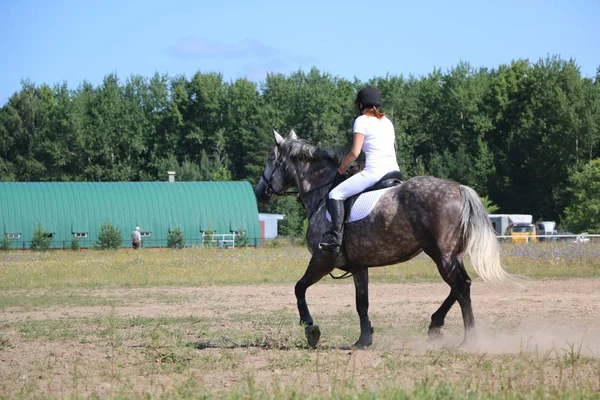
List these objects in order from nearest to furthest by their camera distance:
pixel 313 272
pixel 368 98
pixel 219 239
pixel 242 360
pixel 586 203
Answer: pixel 242 360
pixel 368 98
pixel 313 272
pixel 219 239
pixel 586 203

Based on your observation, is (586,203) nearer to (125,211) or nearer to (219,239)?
(219,239)

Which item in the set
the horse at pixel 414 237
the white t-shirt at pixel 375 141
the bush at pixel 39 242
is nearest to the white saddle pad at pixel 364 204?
the horse at pixel 414 237

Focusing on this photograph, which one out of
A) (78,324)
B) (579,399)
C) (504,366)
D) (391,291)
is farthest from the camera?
(391,291)

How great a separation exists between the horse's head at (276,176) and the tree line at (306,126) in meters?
58.3

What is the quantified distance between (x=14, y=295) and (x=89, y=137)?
7119cm

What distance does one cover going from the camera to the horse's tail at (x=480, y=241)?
9.93 metres

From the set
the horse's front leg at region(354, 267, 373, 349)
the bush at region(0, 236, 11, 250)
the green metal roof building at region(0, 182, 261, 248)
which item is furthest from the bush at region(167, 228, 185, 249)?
the horse's front leg at region(354, 267, 373, 349)

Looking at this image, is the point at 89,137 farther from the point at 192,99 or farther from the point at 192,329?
the point at 192,329

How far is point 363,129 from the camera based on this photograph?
10633mm

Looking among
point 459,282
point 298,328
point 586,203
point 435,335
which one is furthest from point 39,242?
point 459,282

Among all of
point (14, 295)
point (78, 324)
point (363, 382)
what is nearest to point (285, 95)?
point (14, 295)

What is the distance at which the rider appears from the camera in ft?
34.9

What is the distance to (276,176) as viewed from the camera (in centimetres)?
1203

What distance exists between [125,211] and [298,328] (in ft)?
145
